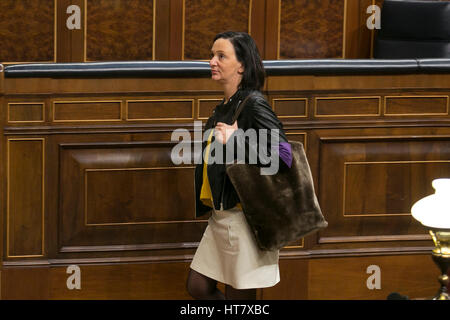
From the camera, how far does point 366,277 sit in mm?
4070

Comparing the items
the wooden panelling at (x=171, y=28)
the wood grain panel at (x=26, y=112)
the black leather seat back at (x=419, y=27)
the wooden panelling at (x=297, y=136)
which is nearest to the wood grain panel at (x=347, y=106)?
the wooden panelling at (x=297, y=136)

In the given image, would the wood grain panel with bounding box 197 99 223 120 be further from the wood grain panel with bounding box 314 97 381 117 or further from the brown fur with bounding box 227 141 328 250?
the brown fur with bounding box 227 141 328 250

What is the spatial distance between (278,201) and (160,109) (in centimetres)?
94

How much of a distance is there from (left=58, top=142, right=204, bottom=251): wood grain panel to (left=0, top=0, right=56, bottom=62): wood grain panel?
5.68 ft

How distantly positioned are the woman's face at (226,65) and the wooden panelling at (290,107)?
0.83 meters

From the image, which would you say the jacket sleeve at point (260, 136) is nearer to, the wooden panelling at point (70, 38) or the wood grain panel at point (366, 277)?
the wood grain panel at point (366, 277)

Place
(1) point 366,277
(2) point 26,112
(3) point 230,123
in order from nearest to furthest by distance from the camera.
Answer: (3) point 230,123 < (2) point 26,112 < (1) point 366,277

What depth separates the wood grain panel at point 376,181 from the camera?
4.02 m

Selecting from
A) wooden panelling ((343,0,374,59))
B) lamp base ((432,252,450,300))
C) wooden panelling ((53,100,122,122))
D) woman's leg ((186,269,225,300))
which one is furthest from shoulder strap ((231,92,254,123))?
wooden panelling ((343,0,374,59))

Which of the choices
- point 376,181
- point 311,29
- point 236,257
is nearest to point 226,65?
point 236,257

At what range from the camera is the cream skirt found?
3.11 metres

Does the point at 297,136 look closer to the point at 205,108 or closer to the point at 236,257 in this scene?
the point at 205,108

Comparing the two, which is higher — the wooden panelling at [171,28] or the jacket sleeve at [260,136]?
the wooden panelling at [171,28]
